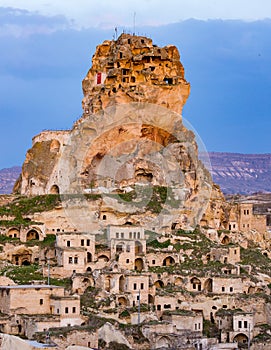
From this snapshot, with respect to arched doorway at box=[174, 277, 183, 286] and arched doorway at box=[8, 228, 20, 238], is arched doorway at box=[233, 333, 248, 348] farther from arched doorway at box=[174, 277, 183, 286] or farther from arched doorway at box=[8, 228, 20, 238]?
arched doorway at box=[8, 228, 20, 238]

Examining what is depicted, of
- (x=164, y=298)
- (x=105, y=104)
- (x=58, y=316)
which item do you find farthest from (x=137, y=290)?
(x=105, y=104)

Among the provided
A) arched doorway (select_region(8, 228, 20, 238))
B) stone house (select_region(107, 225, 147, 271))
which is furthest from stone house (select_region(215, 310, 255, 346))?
arched doorway (select_region(8, 228, 20, 238))

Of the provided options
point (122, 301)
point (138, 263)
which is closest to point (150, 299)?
point (122, 301)

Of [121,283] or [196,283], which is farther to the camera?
[196,283]

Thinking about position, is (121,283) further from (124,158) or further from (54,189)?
(124,158)

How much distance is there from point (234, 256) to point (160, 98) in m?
16.0

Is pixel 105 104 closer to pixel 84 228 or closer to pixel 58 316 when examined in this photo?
pixel 84 228

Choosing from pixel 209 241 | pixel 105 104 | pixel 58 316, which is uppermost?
pixel 105 104

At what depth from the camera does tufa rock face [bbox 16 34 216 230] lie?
9200 centimetres

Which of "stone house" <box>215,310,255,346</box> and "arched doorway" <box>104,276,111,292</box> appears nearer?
"stone house" <box>215,310,255,346</box>

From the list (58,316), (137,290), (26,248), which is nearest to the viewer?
(58,316)

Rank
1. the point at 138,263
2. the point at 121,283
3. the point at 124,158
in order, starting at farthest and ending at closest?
the point at 124,158, the point at 138,263, the point at 121,283

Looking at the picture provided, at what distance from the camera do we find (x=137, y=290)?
76.9 metres

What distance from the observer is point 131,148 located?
94.5m
